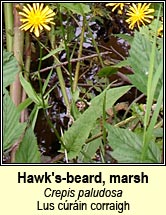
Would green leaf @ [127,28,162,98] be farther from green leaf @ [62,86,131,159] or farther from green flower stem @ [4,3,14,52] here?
green flower stem @ [4,3,14,52]

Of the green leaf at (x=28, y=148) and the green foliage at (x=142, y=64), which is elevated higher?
the green foliage at (x=142, y=64)

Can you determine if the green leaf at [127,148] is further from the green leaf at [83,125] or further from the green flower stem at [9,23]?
the green flower stem at [9,23]

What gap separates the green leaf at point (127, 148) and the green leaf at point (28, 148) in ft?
0.24

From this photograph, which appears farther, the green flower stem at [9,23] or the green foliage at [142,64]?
the green flower stem at [9,23]

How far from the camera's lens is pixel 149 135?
52 cm

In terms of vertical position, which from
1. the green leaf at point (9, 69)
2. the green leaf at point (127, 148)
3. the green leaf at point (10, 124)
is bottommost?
the green leaf at point (127, 148)

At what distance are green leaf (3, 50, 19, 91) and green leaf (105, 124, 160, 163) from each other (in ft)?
0.34

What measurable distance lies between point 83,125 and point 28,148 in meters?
0.08

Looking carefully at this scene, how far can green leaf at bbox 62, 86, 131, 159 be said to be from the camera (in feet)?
1.97

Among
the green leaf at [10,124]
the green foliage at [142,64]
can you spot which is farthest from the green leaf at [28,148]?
the green foliage at [142,64]

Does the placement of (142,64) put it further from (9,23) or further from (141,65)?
(9,23)

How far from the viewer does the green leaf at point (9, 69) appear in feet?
1.79

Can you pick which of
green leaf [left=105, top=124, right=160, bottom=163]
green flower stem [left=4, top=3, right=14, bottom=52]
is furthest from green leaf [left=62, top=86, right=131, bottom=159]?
green flower stem [left=4, top=3, right=14, bottom=52]

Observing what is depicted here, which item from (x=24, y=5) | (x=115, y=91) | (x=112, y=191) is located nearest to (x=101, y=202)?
(x=112, y=191)
